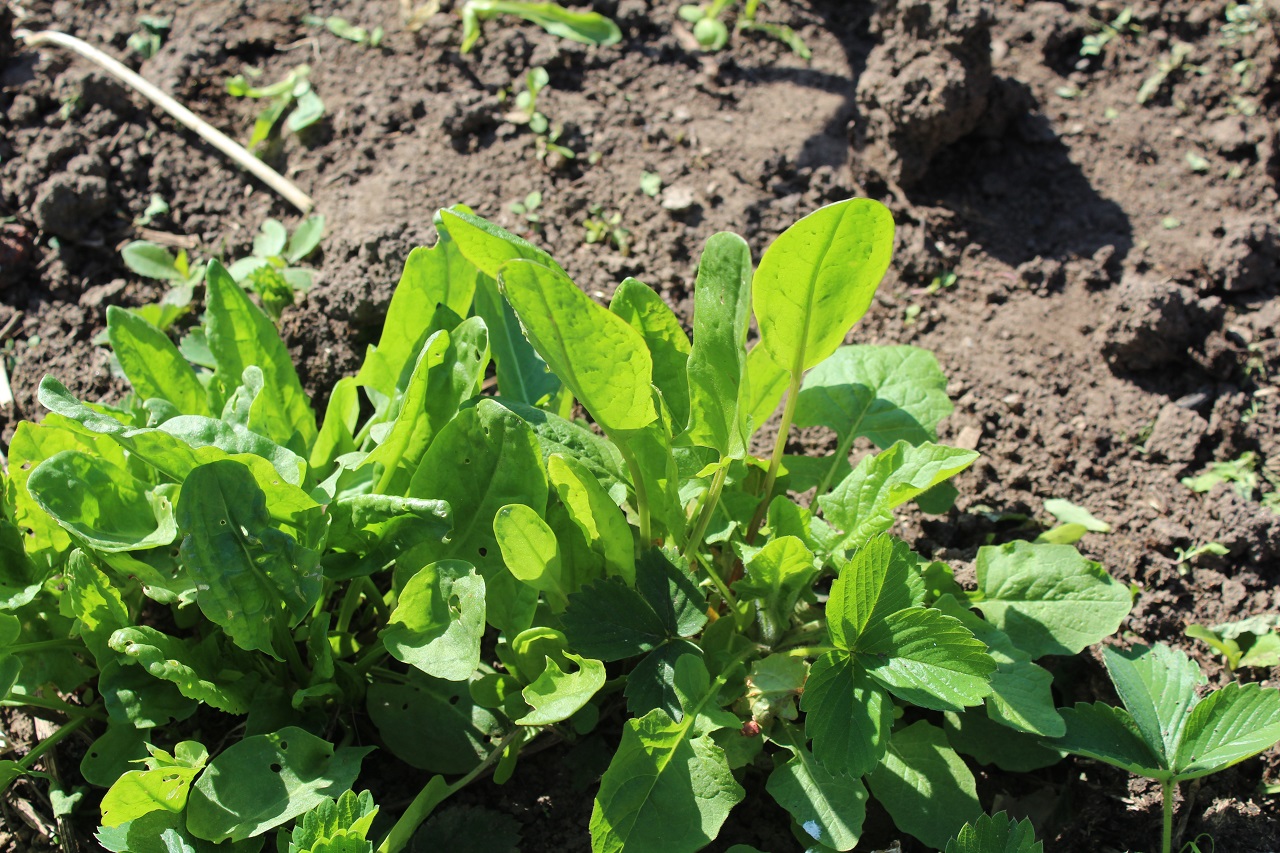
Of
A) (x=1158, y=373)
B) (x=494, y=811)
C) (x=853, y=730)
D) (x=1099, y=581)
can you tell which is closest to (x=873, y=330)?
(x=1158, y=373)

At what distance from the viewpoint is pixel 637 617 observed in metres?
1.74

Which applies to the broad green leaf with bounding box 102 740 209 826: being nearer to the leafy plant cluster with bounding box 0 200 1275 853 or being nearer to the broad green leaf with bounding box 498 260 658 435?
the leafy plant cluster with bounding box 0 200 1275 853

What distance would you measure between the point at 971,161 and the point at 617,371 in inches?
72.5

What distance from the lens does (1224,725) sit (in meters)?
1.75

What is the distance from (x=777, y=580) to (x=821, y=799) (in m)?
0.38

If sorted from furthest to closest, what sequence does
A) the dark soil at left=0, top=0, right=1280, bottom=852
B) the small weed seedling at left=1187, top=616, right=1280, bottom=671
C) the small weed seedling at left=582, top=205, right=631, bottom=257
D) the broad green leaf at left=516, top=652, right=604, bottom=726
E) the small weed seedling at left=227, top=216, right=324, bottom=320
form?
the small weed seedling at left=582, top=205, right=631, bottom=257, the small weed seedling at left=227, top=216, right=324, bottom=320, the dark soil at left=0, top=0, right=1280, bottom=852, the small weed seedling at left=1187, top=616, right=1280, bottom=671, the broad green leaf at left=516, top=652, right=604, bottom=726

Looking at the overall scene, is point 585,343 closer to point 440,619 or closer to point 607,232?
point 440,619

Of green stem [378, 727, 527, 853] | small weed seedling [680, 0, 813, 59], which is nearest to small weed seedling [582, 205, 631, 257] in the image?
small weed seedling [680, 0, 813, 59]

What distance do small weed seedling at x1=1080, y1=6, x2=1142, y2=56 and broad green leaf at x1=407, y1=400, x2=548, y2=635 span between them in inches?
97.0

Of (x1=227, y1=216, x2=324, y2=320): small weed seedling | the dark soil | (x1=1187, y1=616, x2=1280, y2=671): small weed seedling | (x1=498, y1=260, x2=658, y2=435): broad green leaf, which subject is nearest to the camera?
(x1=498, y1=260, x2=658, y2=435): broad green leaf

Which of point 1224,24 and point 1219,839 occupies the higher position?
point 1224,24

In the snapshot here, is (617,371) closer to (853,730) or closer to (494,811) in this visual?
(853,730)

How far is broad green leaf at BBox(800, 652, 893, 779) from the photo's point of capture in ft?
5.04

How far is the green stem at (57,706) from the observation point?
1804 mm
